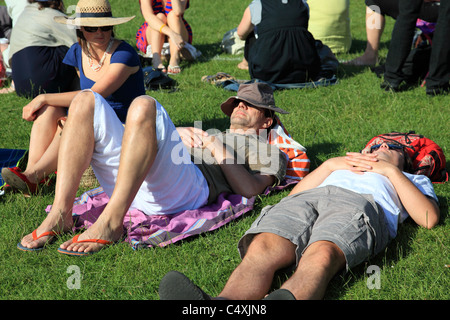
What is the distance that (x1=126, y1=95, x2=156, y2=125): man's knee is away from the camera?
3447 millimetres

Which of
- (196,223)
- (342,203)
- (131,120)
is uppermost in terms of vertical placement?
(131,120)

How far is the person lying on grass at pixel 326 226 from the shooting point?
2.86 m

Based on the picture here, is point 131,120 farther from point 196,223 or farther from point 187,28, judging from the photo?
point 187,28

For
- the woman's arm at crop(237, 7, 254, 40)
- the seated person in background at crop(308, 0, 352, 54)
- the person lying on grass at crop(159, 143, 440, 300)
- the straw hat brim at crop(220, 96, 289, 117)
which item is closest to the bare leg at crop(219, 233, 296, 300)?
the person lying on grass at crop(159, 143, 440, 300)

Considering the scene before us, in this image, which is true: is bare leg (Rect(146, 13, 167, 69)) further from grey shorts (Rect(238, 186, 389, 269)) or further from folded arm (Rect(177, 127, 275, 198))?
grey shorts (Rect(238, 186, 389, 269))

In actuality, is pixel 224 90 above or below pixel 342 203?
below

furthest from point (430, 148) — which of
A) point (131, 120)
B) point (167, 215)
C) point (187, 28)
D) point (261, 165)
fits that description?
point (187, 28)

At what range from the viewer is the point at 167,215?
13.1 feet

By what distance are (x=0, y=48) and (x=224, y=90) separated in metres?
3.73

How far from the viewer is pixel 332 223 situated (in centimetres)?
323

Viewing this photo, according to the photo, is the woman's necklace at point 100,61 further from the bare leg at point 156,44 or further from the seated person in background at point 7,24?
the bare leg at point 156,44

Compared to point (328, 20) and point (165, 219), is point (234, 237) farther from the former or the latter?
point (328, 20)

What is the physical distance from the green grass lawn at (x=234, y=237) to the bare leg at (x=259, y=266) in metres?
0.17

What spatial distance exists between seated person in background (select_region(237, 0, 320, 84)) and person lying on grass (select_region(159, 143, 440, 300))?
10.7 feet
